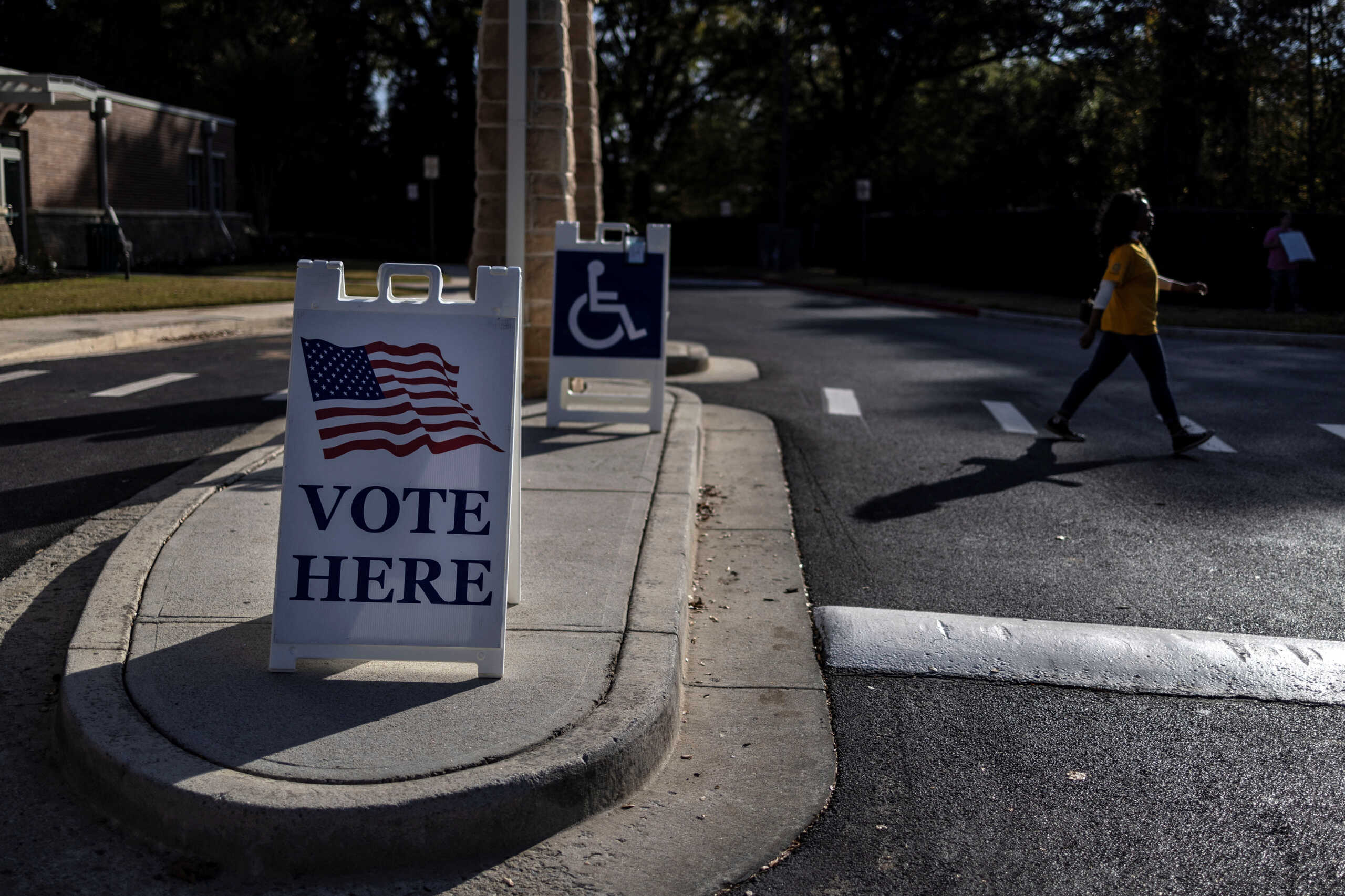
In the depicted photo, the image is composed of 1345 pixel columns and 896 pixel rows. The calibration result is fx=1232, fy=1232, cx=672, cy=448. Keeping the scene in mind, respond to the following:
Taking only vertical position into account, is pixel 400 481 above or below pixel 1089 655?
above

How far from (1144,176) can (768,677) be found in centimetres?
2725

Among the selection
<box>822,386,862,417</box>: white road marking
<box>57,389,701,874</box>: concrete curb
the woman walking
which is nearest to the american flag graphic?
<box>57,389,701,874</box>: concrete curb

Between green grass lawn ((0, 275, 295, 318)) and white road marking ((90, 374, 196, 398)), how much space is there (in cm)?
321

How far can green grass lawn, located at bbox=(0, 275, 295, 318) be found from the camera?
1658 centimetres

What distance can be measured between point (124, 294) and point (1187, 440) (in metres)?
16.3

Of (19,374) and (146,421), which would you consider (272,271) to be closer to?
(19,374)

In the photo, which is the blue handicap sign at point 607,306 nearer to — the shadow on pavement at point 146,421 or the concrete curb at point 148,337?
the shadow on pavement at point 146,421

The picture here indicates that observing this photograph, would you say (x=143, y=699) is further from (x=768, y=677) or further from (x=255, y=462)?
(x=255, y=462)

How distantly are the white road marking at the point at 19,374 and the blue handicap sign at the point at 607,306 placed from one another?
542 cm

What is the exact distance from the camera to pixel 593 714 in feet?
11.4

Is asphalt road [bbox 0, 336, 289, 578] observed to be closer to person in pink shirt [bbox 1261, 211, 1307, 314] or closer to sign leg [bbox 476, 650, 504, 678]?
sign leg [bbox 476, 650, 504, 678]

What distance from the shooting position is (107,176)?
29.1 meters

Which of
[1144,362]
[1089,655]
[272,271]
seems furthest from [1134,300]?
[272,271]

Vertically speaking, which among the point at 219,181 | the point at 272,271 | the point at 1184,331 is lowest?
the point at 1184,331
